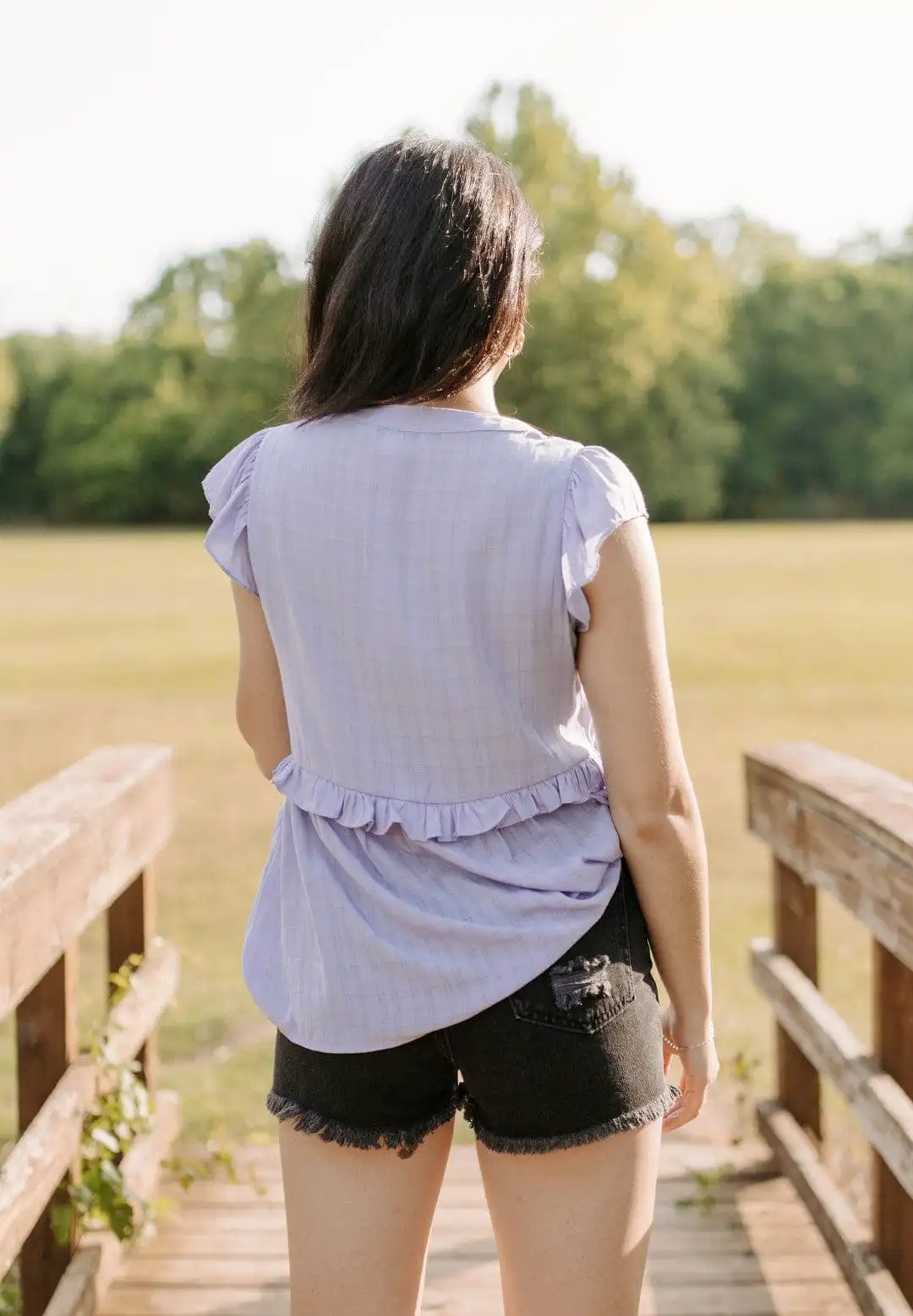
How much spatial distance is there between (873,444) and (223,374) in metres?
24.8

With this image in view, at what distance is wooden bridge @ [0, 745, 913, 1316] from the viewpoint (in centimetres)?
220

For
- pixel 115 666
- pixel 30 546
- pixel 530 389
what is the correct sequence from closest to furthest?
pixel 115 666, pixel 30 546, pixel 530 389

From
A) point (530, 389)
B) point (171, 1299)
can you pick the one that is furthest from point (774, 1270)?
point (530, 389)

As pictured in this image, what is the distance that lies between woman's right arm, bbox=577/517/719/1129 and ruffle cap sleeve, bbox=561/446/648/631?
0.5 inches

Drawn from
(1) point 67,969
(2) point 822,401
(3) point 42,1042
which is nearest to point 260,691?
(1) point 67,969

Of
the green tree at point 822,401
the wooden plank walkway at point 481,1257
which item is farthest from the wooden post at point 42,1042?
the green tree at point 822,401

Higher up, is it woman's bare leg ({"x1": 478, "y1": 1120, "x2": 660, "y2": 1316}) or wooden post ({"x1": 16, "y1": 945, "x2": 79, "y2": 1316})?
woman's bare leg ({"x1": 478, "y1": 1120, "x2": 660, "y2": 1316})

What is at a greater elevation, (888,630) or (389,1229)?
(389,1229)

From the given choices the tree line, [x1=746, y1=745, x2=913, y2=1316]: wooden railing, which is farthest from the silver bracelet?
the tree line

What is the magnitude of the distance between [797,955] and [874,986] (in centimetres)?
62

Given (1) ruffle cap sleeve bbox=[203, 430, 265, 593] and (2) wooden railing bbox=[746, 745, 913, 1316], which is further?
(2) wooden railing bbox=[746, 745, 913, 1316]

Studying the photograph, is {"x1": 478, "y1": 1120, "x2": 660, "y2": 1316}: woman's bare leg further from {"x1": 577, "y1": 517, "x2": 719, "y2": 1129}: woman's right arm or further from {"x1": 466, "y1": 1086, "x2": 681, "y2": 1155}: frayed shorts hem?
{"x1": 577, "y1": 517, "x2": 719, "y2": 1129}: woman's right arm

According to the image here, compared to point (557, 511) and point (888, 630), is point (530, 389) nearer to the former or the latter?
point (888, 630)

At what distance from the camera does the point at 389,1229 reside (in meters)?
1.51
